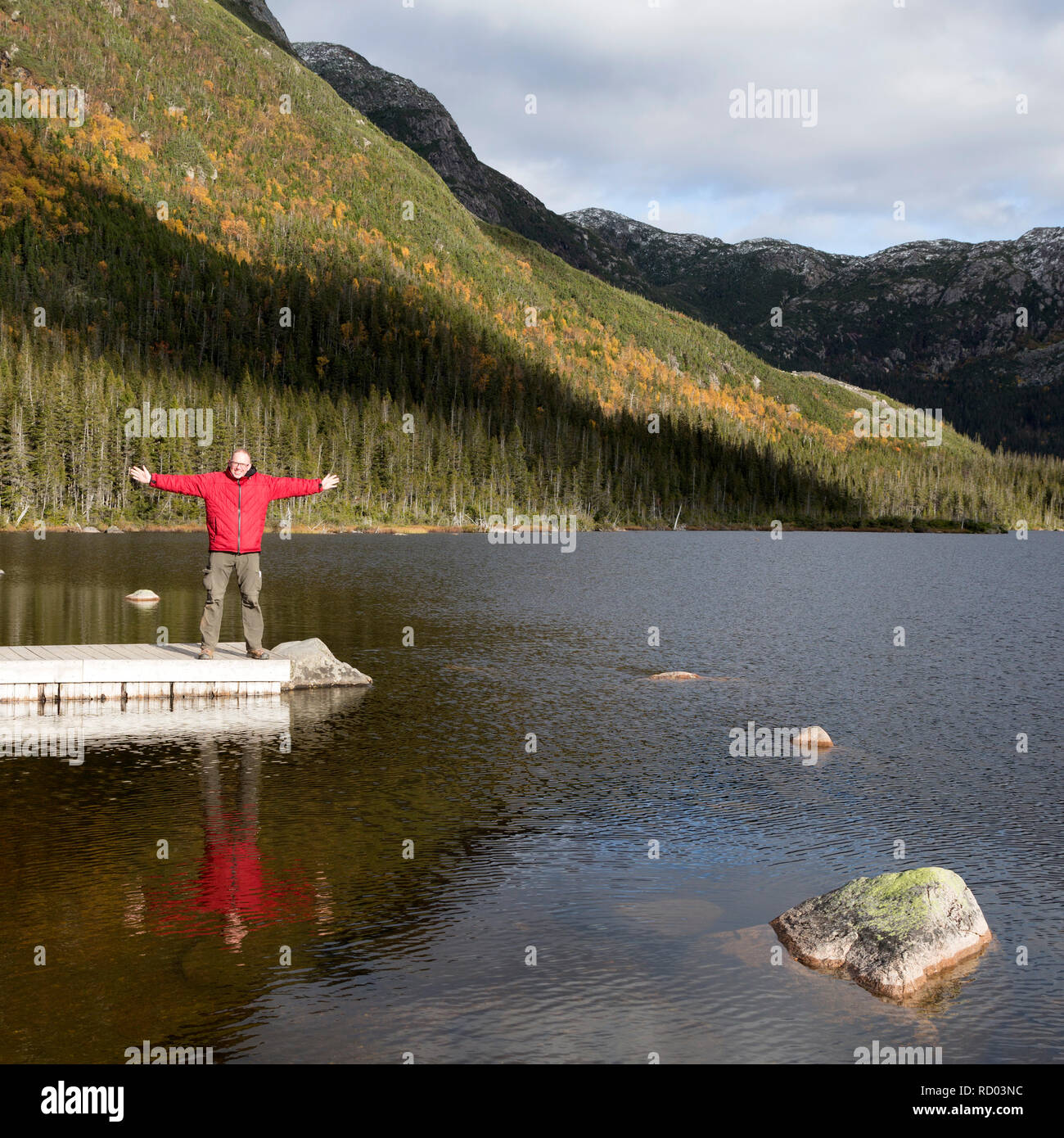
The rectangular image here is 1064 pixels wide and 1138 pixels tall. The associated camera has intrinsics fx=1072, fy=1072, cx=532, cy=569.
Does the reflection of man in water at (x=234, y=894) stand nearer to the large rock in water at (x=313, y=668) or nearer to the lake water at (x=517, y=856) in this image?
the lake water at (x=517, y=856)

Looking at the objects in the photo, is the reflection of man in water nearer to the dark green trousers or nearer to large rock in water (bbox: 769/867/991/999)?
large rock in water (bbox: 769/867/991/999)

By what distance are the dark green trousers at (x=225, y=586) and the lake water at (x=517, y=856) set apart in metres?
2.17

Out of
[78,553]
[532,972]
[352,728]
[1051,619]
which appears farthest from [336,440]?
[532,972]

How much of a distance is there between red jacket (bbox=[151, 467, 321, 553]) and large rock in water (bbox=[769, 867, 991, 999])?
15.7 m

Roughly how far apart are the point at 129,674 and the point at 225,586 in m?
3.51

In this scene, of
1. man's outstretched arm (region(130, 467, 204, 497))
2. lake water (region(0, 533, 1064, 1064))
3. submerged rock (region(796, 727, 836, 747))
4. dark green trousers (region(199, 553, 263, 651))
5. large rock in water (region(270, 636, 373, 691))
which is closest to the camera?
lake water (region(0, 533, 1064, 1064))

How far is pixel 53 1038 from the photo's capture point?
10195mm

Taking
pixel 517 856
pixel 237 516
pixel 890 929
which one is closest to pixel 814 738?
pixel 517 856

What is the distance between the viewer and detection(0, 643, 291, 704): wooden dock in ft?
84.6

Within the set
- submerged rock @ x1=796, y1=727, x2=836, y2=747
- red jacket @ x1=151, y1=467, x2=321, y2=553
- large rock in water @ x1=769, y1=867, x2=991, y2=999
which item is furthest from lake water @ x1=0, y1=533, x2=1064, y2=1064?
red jacket @ x1=151, y1=467, x2=321, y2=553

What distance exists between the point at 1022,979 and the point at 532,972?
557 cm

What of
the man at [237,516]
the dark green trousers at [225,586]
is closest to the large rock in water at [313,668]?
the dark green trousers at [225,586]

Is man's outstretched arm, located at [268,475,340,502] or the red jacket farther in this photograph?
the red jacket
